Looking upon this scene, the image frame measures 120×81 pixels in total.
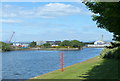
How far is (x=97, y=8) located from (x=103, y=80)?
3718 millimetres

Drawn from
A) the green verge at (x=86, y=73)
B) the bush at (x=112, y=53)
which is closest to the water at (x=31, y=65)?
the green verge at (x=86, y=73)

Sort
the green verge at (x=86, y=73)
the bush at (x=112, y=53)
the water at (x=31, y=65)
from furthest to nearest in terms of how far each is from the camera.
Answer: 1. the bush at (x=112, y=53)
2. the water at (x=31, y=65)
3. the green verge at (x=86, y=73)

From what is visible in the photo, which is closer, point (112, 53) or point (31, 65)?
point (112, 53)

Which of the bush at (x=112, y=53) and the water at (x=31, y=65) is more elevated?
the bush at (x=112, y=53)

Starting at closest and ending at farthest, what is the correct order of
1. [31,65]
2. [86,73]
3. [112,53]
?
[86,73] < [112,53] < [31,65]

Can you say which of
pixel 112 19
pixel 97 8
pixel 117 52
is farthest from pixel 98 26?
pixel 117 52

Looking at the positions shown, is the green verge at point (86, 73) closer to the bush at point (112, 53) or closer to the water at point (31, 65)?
the water at point (31, 65)

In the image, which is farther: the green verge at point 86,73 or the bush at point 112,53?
the bush at point 112,53

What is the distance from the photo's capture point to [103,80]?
12.3 metres

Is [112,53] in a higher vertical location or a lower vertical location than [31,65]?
higher

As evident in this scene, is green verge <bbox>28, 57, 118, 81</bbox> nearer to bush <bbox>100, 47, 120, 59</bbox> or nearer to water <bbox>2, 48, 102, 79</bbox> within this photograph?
water <bbox>2, 48, 102, 79</bbox>

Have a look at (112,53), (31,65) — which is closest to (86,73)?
(112,53)

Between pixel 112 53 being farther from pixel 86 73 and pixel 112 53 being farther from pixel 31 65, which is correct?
pixel 86 73

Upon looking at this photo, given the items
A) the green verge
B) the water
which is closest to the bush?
the water
